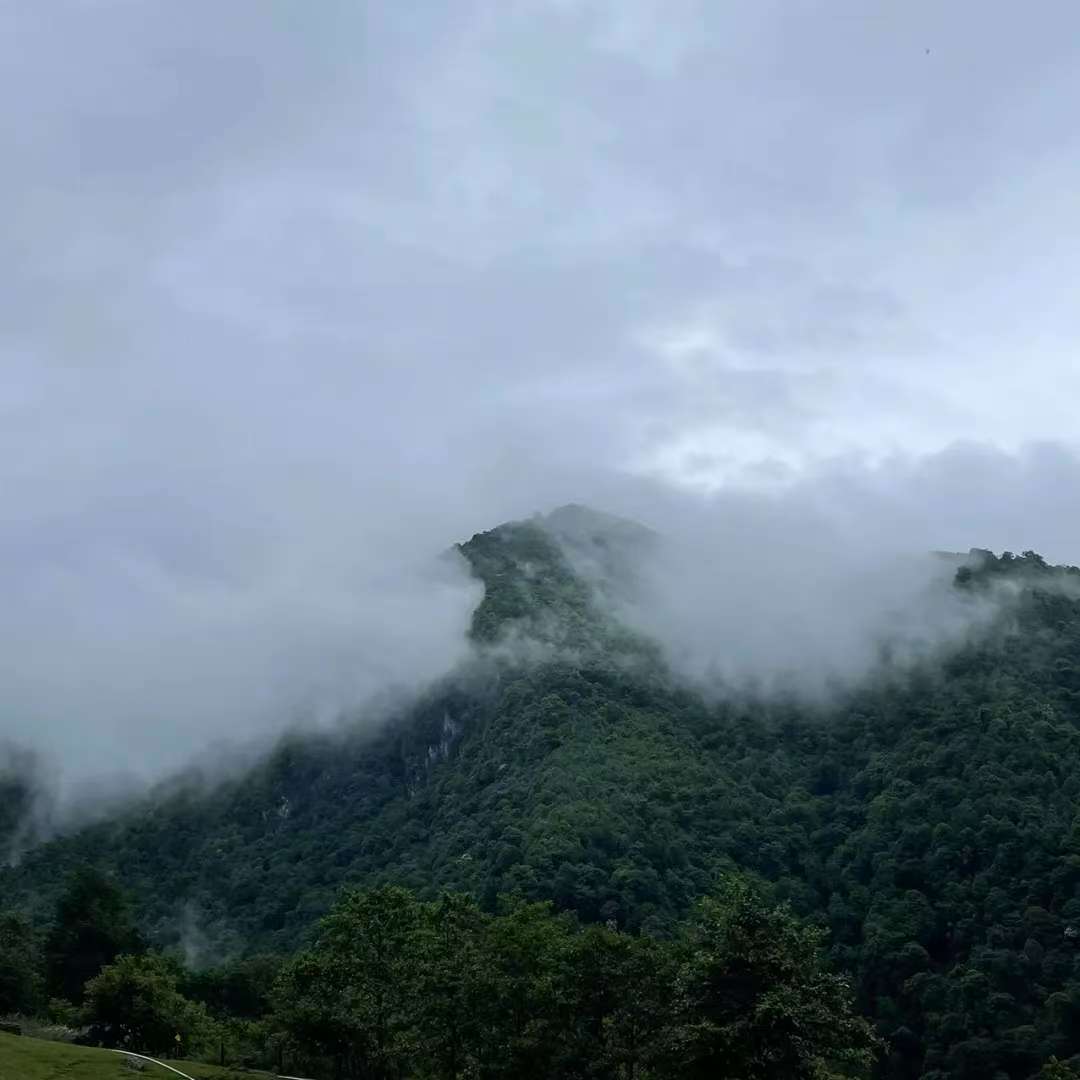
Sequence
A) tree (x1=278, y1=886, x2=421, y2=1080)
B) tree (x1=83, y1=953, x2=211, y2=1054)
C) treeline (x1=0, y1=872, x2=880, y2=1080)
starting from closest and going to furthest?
treeline (x1=0, y1=872, x2=880, y2=1080), tree (x1=278, y1=886, x2=421, y2=1080), tree (x1=83, y1=953, x2=211, y2=1054)

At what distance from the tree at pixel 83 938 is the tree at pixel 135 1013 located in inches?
976

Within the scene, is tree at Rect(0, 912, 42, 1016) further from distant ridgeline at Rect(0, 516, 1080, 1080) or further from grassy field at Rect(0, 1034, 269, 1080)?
distant ridgeline at Rect(0, 516, 1080, 1080)

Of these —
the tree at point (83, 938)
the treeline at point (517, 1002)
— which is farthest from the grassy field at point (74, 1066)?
the tree at point (83, 938)

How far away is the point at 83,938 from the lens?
300 feet

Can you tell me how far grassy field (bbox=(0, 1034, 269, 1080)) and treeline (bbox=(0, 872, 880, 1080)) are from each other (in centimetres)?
480

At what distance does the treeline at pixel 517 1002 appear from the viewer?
4122 cm

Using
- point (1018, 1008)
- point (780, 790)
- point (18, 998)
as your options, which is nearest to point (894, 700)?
point (780, 790)

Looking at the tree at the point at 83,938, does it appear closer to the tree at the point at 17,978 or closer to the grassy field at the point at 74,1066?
the tree at the point at 17,978

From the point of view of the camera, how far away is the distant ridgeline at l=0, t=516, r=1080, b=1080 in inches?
3939

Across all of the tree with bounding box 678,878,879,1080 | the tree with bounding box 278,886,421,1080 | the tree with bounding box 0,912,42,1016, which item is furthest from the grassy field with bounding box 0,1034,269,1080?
the tree with bounding box 678,878,879,1080

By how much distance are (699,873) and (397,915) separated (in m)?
62.6

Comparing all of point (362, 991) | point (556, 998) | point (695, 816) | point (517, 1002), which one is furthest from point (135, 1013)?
point (695, 816)

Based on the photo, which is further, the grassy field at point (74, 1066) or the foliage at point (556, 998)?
the grassy field at point (74, 1066)

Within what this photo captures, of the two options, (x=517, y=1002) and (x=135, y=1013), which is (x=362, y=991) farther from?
(x=135, y=1013)
